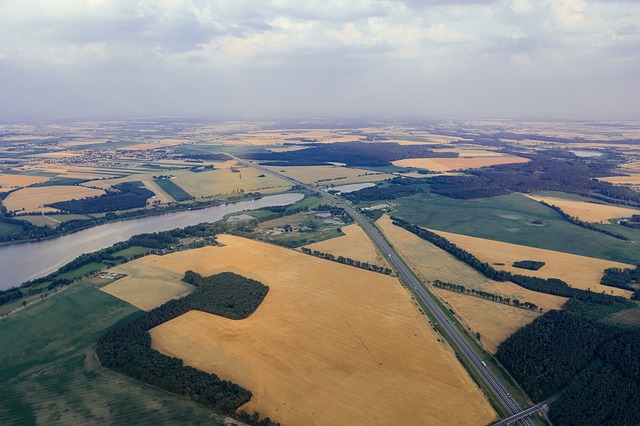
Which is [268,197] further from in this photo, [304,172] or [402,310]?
[402,310]

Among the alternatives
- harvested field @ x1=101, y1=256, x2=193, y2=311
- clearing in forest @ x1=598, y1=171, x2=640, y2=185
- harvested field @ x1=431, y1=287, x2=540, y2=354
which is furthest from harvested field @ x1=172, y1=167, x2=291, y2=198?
clearing in forest @ x1=598, y1=171, x2=640, y2=185

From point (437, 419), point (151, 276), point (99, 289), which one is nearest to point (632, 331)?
point (437, 419)

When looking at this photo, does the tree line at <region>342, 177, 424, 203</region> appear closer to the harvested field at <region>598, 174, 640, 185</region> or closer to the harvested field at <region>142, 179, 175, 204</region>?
the harvested field at <region>142, 179, 175, 204</region>

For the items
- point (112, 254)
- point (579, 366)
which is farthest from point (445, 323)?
point (112, 254)

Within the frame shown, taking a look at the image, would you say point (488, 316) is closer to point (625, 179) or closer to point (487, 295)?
point (487, 295)

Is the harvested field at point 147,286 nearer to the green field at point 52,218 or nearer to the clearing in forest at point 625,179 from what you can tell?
the green field at point 52,218
